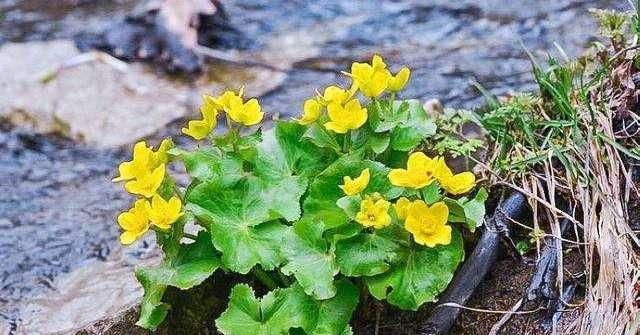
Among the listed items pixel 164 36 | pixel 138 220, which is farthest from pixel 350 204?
pixel 164 36

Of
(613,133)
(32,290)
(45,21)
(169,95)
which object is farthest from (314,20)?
(613,133)

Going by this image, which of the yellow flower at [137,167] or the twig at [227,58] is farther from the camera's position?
the twig at [227,58]

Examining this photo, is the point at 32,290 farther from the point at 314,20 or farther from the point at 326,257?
the point at 314,20

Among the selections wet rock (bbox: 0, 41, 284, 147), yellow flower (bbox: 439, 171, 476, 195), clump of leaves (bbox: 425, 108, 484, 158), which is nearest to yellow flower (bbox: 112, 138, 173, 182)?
yellow flower (bbox: 439, 171, 476, 195)

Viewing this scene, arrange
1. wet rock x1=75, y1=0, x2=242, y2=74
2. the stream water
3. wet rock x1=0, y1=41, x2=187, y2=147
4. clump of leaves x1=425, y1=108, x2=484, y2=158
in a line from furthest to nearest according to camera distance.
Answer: wet rock x1=75, y1=0, x2=242, y2=74 → wet rock x1=0, y1=41, x2=187, y2=147 → the stream water → clump of leaves x1=425, y1=108, x2=484, y2=158

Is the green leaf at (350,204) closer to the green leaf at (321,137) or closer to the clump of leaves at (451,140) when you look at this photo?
the green leaf at (321,137)

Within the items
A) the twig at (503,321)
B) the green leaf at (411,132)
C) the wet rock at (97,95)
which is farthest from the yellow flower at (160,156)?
the wet rock at (97,95)

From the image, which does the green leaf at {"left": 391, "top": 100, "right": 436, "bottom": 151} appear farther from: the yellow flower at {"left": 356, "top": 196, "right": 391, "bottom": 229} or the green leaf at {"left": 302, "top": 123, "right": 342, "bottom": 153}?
the yellow flower at {"left": 356, "top": 196, "right": 391, "bottom": 229}
